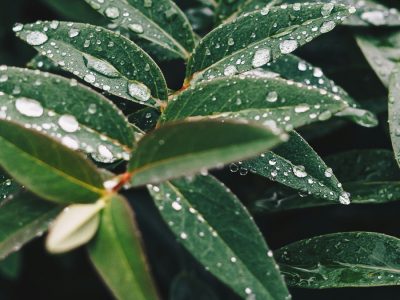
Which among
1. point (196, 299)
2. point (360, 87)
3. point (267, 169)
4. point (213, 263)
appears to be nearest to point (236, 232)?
point (213, 263)

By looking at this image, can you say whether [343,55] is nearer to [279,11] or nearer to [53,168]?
[279,11]

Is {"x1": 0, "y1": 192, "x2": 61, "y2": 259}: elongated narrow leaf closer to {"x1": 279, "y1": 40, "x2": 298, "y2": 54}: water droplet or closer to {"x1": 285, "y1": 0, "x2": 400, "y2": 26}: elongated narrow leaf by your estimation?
{"x1": 279, "y1": 40, "x2": 298, "y2": 54}: water droplet

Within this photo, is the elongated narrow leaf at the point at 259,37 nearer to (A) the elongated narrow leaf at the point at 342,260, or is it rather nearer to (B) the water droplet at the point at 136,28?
(B) the water droplet at the point at 136,28

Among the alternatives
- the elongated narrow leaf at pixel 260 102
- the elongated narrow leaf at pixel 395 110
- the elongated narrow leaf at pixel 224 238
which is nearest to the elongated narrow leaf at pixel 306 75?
the elongated narrow leaf at pixel 395 110

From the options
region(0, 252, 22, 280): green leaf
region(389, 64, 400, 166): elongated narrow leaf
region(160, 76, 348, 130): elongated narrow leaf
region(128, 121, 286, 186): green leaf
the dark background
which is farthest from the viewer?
region(0, 252, 22, 280): green leaf

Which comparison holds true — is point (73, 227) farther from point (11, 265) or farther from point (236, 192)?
point (11, 265)

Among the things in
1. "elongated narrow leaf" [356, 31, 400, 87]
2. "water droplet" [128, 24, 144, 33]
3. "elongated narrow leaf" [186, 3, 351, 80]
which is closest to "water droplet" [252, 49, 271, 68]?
"elongated narrow leaf" [186, 3, 351, 80]
